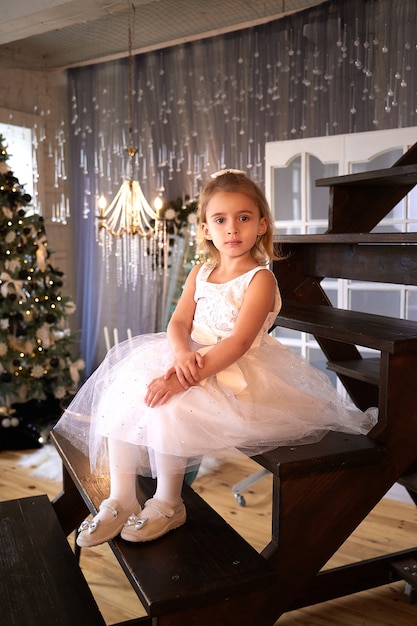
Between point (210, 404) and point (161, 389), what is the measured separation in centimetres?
13

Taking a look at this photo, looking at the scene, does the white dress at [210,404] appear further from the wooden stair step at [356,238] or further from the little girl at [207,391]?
the wooden stair step at [356,238]

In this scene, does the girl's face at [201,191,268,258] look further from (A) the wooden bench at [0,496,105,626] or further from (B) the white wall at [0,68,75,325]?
(B) the white wall at [0,68,75,325]

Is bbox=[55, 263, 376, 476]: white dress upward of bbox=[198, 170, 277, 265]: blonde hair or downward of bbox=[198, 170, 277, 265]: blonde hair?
downward

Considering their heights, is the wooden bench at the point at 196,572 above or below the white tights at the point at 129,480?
below

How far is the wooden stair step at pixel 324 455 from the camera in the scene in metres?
1.35

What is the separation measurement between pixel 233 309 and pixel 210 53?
304cm

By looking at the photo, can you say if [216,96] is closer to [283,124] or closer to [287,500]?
[283,124]

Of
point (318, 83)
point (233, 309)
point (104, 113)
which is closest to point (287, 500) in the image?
point (233, 309)

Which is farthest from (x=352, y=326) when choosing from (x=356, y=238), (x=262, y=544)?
(x=262, y=544)

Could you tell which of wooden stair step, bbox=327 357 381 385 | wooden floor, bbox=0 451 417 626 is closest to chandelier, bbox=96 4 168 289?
wooden floor, bbox=0 451 417 626

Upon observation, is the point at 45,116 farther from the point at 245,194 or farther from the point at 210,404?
the point at 210,404

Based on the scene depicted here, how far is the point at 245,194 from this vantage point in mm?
A: 1762

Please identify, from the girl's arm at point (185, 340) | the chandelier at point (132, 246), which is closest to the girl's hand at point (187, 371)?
the girl's arm at point (185, 340)

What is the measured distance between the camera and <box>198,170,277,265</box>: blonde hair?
5.80 feet
